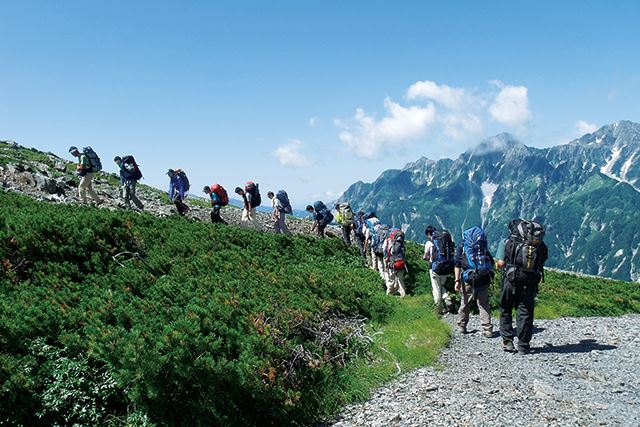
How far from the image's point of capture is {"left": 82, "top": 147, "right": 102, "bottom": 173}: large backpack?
23156mm

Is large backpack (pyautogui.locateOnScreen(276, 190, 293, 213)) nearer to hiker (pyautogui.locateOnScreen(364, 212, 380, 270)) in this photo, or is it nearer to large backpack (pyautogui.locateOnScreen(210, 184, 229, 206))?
large backpack (pyautogui.locateOnScreen(210, 184, 229, 206))

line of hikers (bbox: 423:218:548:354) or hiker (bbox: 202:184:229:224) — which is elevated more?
hiker (bbox: 202:184:229:224)

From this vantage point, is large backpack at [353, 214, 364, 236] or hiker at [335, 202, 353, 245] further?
hiker at [335, 202, 353, 245]

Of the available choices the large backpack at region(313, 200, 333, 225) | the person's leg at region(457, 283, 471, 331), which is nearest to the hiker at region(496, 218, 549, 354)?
the person's leg at region(457, 283, 471, 331)

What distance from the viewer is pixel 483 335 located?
13.2m

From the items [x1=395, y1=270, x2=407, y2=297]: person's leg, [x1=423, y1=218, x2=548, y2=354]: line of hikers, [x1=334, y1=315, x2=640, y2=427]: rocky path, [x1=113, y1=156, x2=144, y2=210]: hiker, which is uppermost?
[x1=113, y1=156, x2=144, y2=210]: hiker

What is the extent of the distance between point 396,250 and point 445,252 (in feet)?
8.56

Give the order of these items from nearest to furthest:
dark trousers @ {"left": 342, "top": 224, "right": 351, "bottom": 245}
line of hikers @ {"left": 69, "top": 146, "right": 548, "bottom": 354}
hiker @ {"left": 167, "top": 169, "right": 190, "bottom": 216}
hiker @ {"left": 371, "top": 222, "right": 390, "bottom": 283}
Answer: line of hikers @ {"left": 69, "top": 146, "right": 548, "bottom": 354}, hiker @ {"left": 371, "top": 222, "right": 390, "bottom": 283}, dark trousers @ {"left": 342, "top": 224, "right": 351, "bottom": 245}, hiker @ {"left": 167, "top": 169, "right": 190, "bottom": 216}

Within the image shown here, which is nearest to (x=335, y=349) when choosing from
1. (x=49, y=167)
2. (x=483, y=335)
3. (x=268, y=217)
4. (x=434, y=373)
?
(x=434, y=373)

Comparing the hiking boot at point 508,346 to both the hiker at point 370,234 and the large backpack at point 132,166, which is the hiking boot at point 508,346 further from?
the large backpack at point 132,166

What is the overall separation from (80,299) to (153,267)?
11.7 ft

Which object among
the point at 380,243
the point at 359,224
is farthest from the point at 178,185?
the point at 380,243

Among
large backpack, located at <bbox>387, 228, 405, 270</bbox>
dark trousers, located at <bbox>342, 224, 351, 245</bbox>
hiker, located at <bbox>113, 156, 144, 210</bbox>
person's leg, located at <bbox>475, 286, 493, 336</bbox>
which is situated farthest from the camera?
dark trousers, located at <bbox>342, 224, 351, 245</bbox>

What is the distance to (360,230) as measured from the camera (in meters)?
23.4
